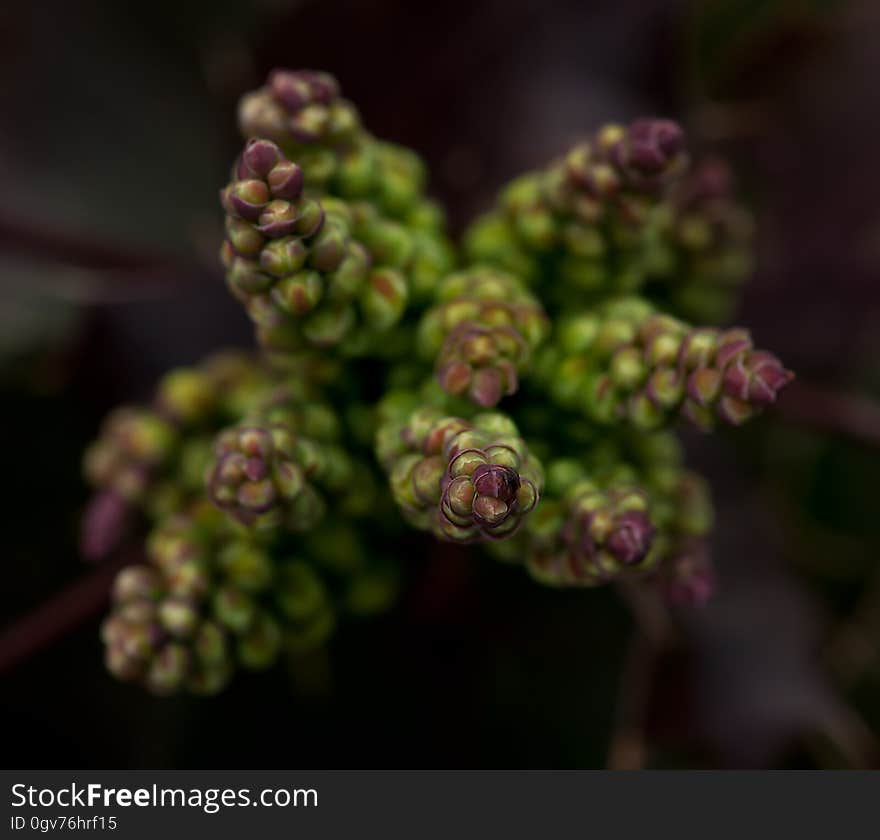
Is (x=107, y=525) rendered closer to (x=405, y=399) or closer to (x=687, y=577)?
(x=405, y=399)

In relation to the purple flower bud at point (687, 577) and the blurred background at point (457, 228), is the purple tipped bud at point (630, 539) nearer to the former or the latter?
the purple flower bud at point (687, 577)

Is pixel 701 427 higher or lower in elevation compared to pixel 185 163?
lower

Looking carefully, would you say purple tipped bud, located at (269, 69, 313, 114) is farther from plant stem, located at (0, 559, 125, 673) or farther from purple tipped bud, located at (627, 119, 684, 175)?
plant stem, located at (0, 559, 125, 673)

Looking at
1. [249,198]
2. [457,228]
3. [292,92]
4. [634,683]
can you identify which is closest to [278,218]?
[249,198]

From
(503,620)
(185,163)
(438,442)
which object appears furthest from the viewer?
(185,163)

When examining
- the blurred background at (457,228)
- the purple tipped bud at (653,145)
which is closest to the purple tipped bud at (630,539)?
the purple tipped bud at (653,145)

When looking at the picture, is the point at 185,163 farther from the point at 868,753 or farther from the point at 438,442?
the point at 868,753
